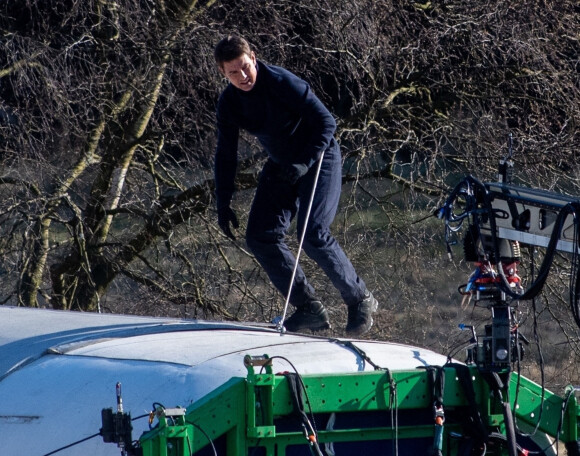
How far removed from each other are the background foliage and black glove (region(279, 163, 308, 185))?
3921mm

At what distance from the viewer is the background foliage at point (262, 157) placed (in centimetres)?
950

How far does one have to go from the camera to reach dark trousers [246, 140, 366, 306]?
19.1ft

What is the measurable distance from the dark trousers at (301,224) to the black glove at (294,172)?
0.18 meters

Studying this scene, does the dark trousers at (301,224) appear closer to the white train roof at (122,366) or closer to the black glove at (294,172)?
the black glove at (294,172)

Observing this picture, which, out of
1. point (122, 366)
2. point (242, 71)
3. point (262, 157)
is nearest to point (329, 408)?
point (122, 366)

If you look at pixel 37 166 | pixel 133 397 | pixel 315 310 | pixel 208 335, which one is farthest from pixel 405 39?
pixel 133 397

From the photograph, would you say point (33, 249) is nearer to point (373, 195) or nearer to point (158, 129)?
point (158, 129)

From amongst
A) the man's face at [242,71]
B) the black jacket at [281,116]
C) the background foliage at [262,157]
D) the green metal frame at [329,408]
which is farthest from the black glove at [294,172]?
the background foliage at [262,157]

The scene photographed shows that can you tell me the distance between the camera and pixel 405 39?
1020cm

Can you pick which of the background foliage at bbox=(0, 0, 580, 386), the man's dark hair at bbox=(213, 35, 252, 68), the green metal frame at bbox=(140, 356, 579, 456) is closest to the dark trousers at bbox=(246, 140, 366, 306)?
the man's dark hair at bbox=(213, 35, 252, 68)

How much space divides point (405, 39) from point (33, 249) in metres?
4.07

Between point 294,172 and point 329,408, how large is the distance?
181 cm

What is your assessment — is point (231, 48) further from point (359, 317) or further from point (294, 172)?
point (359, 317)

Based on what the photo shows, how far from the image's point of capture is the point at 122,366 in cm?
436
